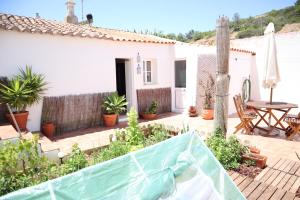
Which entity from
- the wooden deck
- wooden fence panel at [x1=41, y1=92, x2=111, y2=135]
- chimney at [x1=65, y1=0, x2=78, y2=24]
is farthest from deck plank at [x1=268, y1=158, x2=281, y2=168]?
chimney at [x1=65, y1=0, x2=78, y2=24]

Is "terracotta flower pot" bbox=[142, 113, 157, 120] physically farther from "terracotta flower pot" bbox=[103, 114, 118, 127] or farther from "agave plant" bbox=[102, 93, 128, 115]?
"terracotta flower pot" bbox=[103, 114, 118, 127]

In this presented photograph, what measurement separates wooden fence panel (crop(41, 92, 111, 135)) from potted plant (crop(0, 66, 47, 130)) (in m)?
0.75

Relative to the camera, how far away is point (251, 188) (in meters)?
3.74

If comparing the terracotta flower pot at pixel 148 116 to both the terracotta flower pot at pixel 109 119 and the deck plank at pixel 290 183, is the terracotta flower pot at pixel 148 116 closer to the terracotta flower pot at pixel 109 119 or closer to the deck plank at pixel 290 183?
the terracotta flower pot at pixel 109 119

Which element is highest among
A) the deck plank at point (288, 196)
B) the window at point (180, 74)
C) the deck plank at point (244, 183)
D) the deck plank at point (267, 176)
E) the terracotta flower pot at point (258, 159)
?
the window at point (180, 74)

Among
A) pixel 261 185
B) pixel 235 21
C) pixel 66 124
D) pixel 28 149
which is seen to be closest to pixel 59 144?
pixel 66 124

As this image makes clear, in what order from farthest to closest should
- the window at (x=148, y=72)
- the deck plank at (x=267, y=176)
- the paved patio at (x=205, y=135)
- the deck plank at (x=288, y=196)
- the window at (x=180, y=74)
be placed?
the window at (x=180, y=74)
the window at (x=148, y=72)
the paved patio at (x=205, y=135)
the deck plank at (x=267, y=176)
the deck plank at (x=288, y=196)

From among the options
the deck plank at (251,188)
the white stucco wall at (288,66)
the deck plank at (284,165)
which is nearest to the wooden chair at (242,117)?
the deck plank at (284,165)

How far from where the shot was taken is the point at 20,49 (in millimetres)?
7629

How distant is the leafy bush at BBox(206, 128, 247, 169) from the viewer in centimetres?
457

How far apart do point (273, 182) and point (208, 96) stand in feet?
22.5

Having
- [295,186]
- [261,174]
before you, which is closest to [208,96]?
[261,174]

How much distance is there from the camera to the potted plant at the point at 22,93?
6.91 m

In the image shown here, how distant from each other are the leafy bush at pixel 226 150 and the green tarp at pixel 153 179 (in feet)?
4.19
